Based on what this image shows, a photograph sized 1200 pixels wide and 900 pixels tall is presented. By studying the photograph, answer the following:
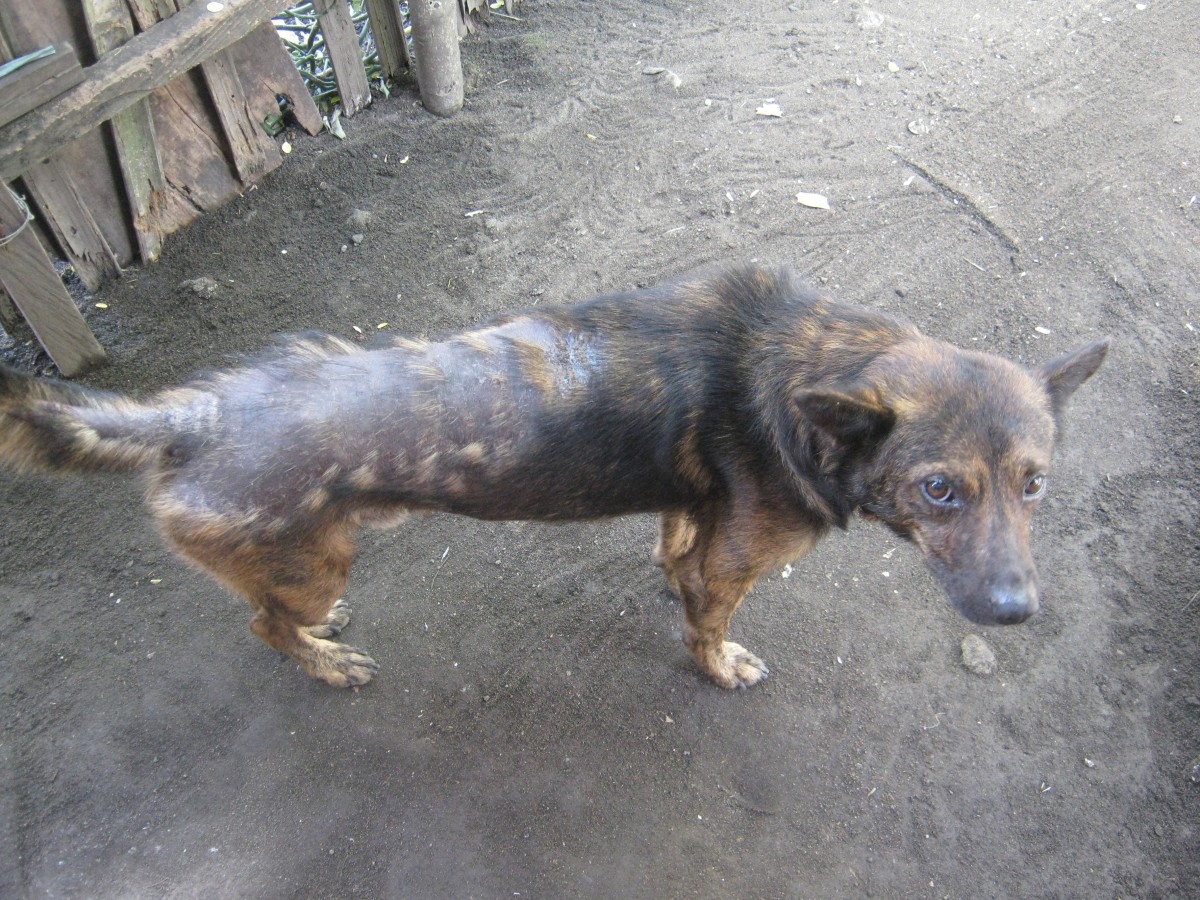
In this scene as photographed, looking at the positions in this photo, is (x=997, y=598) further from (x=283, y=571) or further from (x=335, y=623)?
(x=335, y=623)

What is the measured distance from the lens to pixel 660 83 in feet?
23.7

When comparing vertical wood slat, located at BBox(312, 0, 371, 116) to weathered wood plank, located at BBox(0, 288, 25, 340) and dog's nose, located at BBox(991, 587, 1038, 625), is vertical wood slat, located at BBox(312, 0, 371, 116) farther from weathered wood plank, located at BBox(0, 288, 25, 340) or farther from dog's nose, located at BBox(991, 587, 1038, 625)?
dog's nose, located at BBox(991, 587, 1038, 625)

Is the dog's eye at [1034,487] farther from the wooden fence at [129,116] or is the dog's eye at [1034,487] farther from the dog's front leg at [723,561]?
the wooden fence at [129,116]

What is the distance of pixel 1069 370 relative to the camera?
3123 mm

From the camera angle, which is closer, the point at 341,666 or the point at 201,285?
the point at 341,666

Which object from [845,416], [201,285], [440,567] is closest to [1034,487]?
[845,416]

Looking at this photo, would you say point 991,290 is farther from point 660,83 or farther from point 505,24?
point 505,24

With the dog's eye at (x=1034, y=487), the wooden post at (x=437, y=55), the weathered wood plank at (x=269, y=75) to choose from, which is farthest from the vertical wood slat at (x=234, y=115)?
the dog's eye at (x=1034, y=487)

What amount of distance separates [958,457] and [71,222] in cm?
546

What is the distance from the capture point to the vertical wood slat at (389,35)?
266 inches

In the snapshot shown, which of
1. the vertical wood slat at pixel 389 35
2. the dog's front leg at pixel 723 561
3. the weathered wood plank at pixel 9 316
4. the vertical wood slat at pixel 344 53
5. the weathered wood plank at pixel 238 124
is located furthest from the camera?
the vertical wood slat at pixel 389 35

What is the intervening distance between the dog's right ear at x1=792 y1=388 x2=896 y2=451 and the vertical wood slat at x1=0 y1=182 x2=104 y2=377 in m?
4.47

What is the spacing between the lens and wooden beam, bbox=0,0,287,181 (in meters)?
4.63

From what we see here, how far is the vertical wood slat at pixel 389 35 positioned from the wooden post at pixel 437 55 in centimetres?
30
